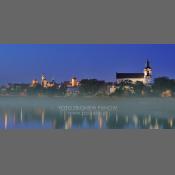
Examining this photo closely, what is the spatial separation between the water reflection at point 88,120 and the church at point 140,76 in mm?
735

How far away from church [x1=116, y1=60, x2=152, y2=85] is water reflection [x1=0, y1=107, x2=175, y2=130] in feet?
2.41

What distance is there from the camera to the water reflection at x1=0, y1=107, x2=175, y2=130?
10.9 m

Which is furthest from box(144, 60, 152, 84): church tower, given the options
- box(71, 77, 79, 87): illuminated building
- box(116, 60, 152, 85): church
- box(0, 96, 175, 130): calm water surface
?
box(71, 77, 79, 87): illuminated building

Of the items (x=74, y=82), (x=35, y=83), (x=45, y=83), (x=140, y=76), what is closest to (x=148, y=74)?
(x=140, y=76)

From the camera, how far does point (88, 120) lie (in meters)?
10.9

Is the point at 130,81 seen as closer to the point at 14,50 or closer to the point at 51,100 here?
the point at 51,100

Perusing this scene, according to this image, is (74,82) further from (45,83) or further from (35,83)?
(35,83)

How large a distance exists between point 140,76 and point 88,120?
4.83ft

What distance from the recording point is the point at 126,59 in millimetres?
11203

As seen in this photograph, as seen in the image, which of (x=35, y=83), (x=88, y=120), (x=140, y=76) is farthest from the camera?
(x=35, y=83)

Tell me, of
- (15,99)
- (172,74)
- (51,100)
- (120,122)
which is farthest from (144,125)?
(15,99)

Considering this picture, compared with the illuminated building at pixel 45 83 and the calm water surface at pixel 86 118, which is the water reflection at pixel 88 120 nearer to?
the calm water surface at pixel 86 118

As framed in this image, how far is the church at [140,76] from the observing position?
11078mm

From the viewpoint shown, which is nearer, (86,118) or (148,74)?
(86,118)
